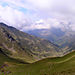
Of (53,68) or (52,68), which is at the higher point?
(53,68)

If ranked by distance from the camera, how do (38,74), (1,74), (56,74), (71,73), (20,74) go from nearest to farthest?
(71,73) → (56,74) → (38,74) → (20,74) → (1,74)

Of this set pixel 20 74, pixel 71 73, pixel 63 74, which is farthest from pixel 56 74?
pixel 20 74

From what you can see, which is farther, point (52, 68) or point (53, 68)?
point (52, 68)

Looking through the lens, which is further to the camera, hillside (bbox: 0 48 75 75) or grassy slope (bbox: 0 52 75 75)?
hillside (bbox: 0 48 75 75)

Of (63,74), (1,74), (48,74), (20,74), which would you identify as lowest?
(1,74)

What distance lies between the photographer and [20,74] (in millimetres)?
138125

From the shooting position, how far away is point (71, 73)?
318 feet

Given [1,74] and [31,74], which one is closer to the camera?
[31,74]

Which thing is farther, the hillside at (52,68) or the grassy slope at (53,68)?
the hillside at (52,68)

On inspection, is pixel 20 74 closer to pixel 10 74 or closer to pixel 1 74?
pixel 10 74

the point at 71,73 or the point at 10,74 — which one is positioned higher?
the point at 71,73

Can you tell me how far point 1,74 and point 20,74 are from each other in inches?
954

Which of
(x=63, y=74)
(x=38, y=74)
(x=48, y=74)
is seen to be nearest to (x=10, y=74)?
(x=38, y=74)

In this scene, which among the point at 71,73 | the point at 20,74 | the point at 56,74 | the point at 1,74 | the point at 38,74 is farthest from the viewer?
the point at 1,74
